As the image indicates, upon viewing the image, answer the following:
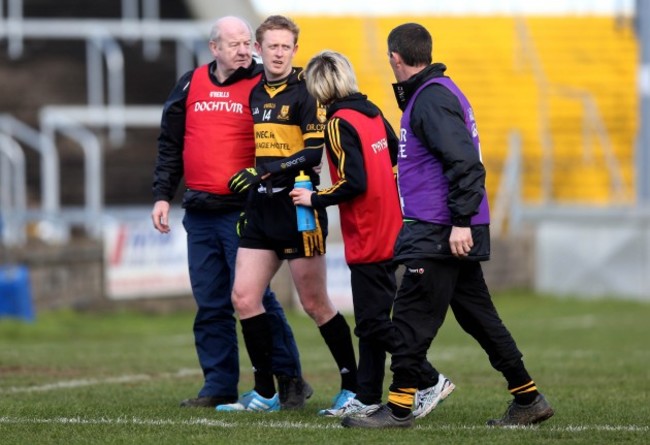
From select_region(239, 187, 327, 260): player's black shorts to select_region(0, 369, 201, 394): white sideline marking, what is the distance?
7.06 ft

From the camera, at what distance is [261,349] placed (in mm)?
8570

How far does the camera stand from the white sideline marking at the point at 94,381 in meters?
9.72

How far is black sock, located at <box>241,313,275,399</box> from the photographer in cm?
853

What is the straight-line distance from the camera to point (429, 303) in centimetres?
750

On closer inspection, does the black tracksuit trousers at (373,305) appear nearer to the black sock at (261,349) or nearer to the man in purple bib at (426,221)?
the man in purple bib at (426,221)

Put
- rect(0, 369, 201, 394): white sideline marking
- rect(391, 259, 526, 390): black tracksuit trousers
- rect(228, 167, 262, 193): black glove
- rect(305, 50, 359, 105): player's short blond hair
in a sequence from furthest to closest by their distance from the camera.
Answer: rect(0, 369, 201, 394): white sideline marking < rect(228, 167, 262, 193): black glove < rect(305, 50, 359, 105): player's short blond hair < rect(391, 259, 526, 390): black tracksuit trousers

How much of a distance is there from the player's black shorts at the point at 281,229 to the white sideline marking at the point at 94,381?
2.15 m

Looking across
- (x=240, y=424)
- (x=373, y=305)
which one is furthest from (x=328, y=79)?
(x=240, y=424)

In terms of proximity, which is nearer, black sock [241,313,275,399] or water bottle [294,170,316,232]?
water bottle [294,170,316,232]

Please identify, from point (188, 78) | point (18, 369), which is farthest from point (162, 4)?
point (188, 78)

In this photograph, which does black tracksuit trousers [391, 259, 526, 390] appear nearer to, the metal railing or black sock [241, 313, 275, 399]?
black sock [241, 313, 275, 399]

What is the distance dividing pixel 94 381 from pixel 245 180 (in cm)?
280

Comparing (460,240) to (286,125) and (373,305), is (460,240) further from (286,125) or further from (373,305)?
(286,125)

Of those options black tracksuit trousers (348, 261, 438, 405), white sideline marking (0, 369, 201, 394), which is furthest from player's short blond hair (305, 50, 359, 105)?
white sideline marking (0, 369, 201, 394)
